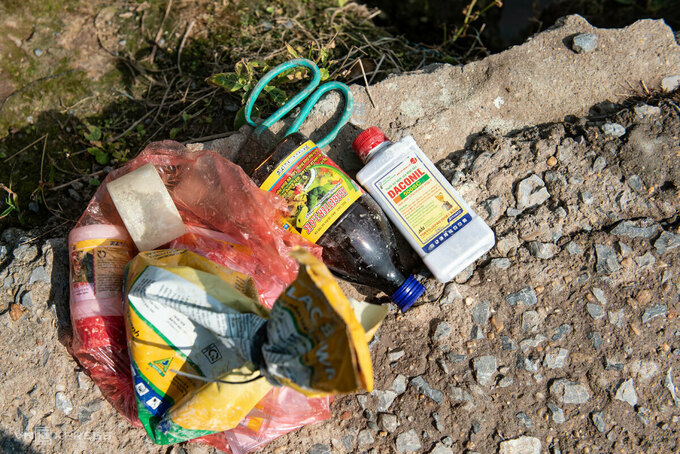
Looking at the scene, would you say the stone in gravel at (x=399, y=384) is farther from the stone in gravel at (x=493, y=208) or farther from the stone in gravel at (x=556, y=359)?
the stone in gravel at (x=493, y=208)

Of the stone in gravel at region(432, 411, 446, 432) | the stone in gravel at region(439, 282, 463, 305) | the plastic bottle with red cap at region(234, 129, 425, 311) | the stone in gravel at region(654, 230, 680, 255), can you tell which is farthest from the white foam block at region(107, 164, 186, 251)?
the stone in gravel at region(654, 230, 680, 255)

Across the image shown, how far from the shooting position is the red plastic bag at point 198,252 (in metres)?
1.69

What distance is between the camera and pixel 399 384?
185 centimetres

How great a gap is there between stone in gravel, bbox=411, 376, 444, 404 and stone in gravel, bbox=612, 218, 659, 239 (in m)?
0.87

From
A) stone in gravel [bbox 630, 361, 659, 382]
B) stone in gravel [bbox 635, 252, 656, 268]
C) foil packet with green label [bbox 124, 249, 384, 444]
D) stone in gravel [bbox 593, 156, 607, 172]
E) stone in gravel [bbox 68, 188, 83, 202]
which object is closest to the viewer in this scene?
foil packet with green label [bbox 124, 249, 384, 444]

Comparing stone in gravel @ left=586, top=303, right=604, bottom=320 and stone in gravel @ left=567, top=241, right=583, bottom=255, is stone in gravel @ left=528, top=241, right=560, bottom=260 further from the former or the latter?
stone in gravel @ left=586, top=303, right=604, bottom=320

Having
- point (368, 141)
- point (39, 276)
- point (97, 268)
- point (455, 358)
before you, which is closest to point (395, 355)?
point (455, 358)

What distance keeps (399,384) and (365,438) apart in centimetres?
21

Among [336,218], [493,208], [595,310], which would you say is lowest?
[595,310]

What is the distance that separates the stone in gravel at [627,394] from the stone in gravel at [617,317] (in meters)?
0.20

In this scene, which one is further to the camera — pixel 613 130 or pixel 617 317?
pixel 613 130

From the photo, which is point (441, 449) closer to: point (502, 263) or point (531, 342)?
point (531, 342)

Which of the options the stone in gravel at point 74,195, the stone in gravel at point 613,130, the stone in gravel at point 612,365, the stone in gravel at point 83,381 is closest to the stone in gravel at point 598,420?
the stone in gravel at point 612,365

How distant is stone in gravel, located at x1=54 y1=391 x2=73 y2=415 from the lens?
184cm
